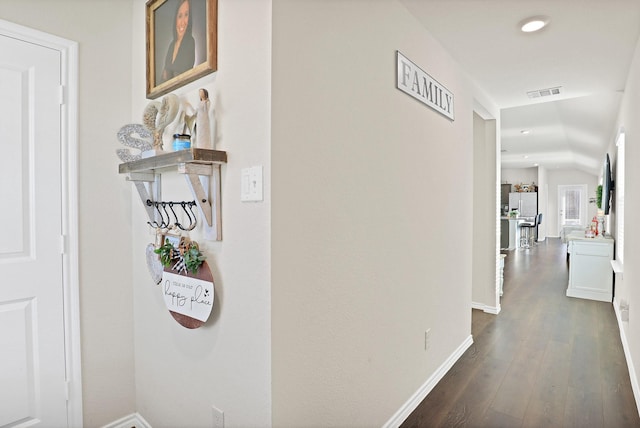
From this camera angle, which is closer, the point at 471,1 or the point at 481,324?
the point at 471,1

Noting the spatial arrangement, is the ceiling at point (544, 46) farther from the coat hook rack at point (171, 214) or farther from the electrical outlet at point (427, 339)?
the electrical outlet at point (427, 339)

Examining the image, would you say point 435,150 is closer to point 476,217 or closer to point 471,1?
point 471,1

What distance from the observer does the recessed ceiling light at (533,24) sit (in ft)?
6.75

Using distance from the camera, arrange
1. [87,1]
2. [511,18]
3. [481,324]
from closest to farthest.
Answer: [87,1], [511,18], [481,324]

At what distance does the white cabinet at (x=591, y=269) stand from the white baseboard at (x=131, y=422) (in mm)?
5201

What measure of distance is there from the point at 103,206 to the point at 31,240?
33 cm

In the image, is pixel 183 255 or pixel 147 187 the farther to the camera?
pixel 147 187

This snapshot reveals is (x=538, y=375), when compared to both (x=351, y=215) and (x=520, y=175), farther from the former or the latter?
(x=520, y=175)

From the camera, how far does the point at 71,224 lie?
1.70 metres

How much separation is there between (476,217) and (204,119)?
140 inches

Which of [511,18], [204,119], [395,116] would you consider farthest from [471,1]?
[204,119]

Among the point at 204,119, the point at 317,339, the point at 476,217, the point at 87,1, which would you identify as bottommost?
the point at 317,339

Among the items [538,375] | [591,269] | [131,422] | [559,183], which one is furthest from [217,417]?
[559,183]

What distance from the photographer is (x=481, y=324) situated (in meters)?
3.63
